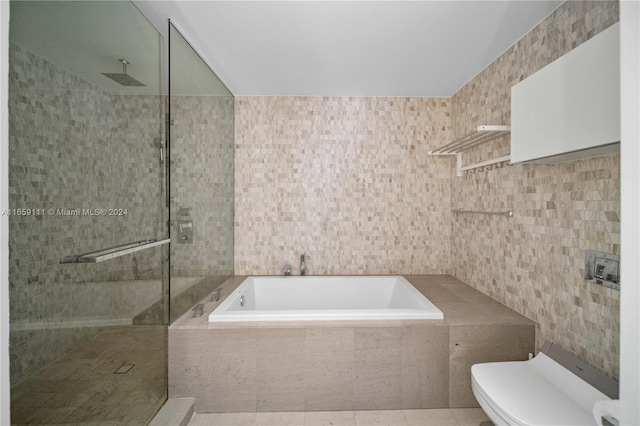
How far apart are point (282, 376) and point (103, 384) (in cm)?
93

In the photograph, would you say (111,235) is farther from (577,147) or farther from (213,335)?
(577,147)

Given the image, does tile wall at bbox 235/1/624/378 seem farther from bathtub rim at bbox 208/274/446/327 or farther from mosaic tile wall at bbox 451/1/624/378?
bathtub rim at bbox 208/274/446/327

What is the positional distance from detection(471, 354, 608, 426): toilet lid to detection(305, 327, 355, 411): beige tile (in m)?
0.71

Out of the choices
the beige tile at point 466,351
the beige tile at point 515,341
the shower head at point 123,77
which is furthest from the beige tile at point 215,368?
the beige tile at point 515,341

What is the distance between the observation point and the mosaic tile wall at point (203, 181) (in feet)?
6.00

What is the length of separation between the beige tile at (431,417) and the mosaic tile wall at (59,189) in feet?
5.83

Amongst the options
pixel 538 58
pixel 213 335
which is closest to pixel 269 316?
pixel 213 335

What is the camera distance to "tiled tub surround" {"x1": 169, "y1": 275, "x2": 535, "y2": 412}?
70.4 inches

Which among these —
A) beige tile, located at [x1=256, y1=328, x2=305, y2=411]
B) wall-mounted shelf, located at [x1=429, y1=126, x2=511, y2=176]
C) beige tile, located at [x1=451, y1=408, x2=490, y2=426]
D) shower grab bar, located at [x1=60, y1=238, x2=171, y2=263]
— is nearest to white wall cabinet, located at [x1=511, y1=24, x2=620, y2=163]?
wall-mounted shelf, located at [x1=429, y1=126, x2=511, y2=176]

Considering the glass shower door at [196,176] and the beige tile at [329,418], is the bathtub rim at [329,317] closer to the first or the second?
the glass shower door at [196,176]

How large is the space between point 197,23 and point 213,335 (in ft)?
6.21

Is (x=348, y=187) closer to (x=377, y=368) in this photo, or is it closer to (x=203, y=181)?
(x=203, y=181)

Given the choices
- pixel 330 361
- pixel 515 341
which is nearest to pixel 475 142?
pixel 515 341

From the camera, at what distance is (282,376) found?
180cm
